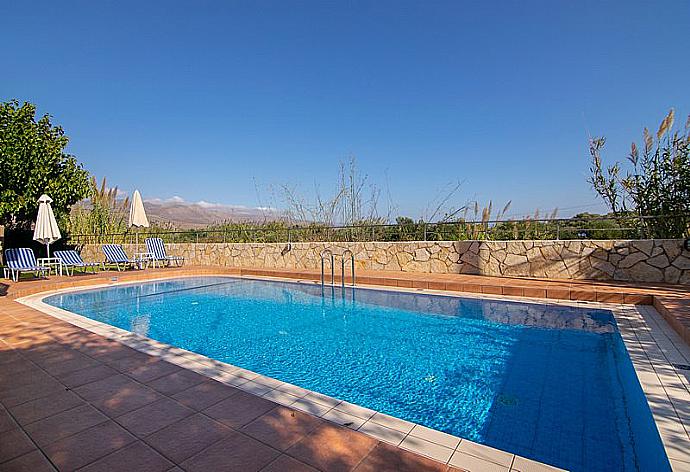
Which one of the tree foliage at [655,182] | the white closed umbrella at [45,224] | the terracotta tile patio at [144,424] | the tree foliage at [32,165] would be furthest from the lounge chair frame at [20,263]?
the tree foliage at [655,182]

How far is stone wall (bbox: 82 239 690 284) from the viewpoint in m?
6.69

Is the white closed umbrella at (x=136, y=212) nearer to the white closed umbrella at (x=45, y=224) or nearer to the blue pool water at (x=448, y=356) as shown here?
the white closed umbrella at (x=45, y=224)

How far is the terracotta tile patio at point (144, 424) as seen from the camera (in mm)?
1723

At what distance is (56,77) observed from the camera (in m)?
9.89

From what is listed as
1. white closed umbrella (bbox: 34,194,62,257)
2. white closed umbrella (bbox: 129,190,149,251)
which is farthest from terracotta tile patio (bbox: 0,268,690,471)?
white closed umbrella (bbox: 129,190,149,251)

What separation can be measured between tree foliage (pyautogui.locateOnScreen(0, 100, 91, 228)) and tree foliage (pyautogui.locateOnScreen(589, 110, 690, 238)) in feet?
43.6

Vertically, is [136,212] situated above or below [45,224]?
above

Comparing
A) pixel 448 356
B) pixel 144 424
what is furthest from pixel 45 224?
pixel 448 356

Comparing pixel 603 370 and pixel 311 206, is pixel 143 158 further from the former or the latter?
pixel 603 370

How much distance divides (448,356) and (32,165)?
1090cm

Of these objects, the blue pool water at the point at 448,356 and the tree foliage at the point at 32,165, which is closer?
the blue pool water at the point at 448,356

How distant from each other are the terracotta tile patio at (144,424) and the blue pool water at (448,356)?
96cm

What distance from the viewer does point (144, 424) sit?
2086mm

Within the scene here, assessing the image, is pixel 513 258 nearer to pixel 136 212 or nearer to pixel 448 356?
pixel 448 356
